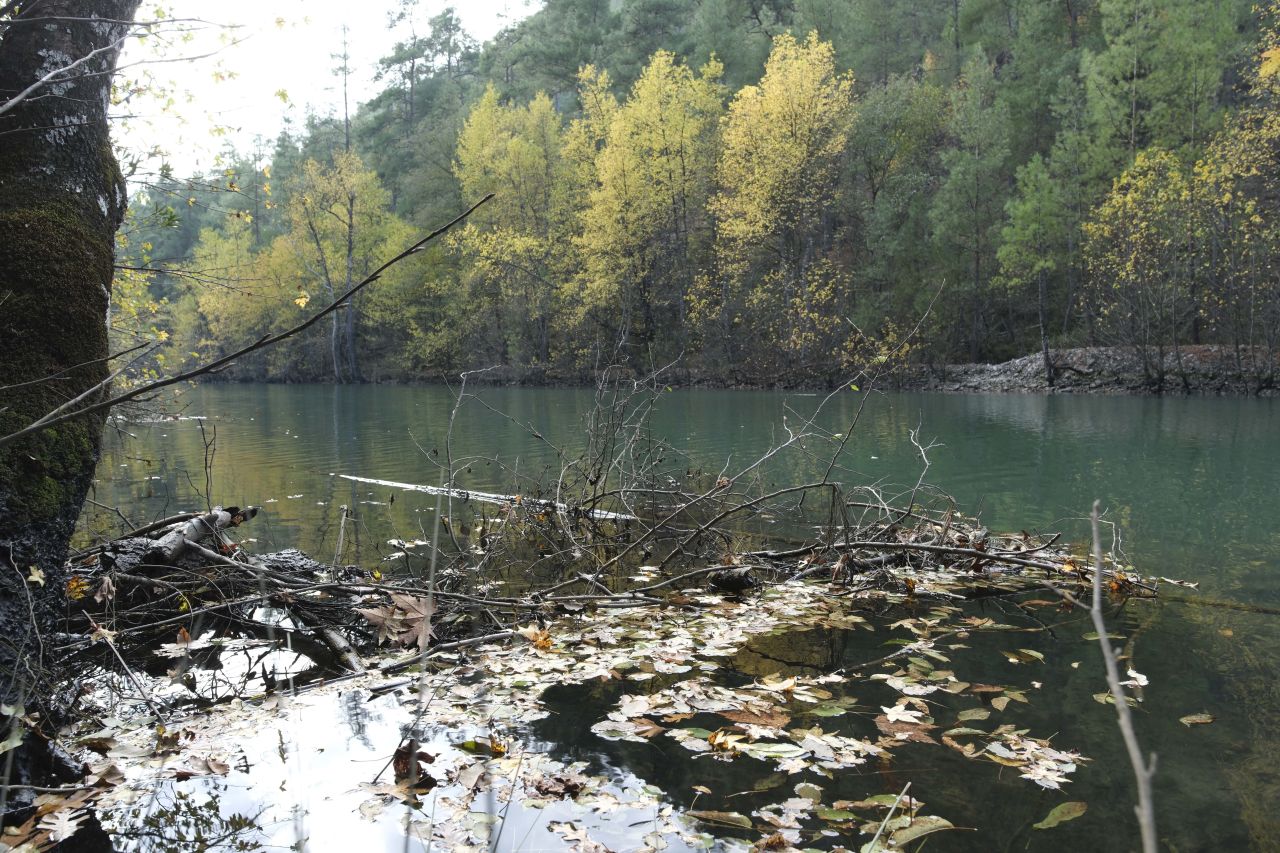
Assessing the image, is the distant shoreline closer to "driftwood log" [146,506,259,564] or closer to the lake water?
the lake water

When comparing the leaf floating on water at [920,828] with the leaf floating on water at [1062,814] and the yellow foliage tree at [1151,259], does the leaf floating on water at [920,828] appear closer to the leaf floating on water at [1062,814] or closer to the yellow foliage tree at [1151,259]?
the leaf floating on water at [1062,814]

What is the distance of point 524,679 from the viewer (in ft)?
13.7

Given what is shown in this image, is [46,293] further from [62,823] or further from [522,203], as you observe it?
[522,203]

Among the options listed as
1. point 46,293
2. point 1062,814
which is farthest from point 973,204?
point 46,293

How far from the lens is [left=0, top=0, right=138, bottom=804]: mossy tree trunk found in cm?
310

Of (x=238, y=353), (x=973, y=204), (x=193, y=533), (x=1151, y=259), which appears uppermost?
(x=973, y=204)

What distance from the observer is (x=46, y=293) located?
3395mm

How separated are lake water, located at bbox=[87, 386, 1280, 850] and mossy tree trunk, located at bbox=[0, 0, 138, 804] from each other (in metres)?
2.04

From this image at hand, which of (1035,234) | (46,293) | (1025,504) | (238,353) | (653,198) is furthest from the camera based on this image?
(653,198)

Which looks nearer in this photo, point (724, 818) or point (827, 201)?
point (724, 818)

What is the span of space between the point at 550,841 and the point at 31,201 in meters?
3.28

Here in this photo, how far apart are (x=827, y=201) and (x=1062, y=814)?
3129 centimetres

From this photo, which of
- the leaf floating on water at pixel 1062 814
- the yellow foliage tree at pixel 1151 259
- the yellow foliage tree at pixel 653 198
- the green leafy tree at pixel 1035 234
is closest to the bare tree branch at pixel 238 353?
the leaf floating on water at pixel 1062 814

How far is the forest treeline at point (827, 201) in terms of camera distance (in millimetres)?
25344
